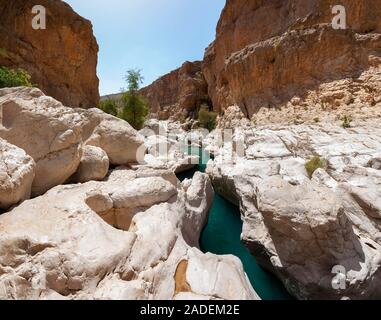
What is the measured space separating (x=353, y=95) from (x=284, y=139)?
877cm

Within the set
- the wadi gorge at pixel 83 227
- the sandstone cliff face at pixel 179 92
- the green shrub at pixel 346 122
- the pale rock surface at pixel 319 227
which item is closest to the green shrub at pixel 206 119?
the sandstone cliff face at pixel 179 92

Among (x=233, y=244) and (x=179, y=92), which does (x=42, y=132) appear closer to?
(x=233, y=244)

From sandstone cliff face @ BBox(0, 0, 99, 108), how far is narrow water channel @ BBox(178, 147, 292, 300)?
744 inches

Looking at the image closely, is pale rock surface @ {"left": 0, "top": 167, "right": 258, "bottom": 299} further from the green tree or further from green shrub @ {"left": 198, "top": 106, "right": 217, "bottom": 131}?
green shrub @ {"left": 198, "top": 106, "right": 217, "bottom": 131}

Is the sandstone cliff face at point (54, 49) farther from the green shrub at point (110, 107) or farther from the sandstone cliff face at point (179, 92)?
the sandstone cliff face at point (179, 92)

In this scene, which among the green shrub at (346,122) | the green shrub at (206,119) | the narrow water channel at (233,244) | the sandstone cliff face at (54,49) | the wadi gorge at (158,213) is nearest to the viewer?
the wadi gorge at (158,213)

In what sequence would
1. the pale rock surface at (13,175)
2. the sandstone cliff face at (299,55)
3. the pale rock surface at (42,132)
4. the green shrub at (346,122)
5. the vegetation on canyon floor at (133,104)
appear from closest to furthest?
the pale rock surface at (13,175) → the pale rock surface at (42,132) → the green shrub at (346,122) → the sandstone cliff face at (299,55) → the vegetation on canyon floor at (133,104)

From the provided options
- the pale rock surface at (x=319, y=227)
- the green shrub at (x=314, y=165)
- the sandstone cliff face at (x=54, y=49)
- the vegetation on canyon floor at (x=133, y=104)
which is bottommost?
the pale rock surface at (x=319, y=227)

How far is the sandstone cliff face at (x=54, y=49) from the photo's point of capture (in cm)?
2098

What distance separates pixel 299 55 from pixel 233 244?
63.7 ft

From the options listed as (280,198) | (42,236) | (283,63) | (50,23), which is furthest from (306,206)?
(50,23)

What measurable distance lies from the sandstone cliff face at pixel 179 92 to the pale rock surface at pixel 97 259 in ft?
151

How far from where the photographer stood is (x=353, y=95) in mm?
16938
